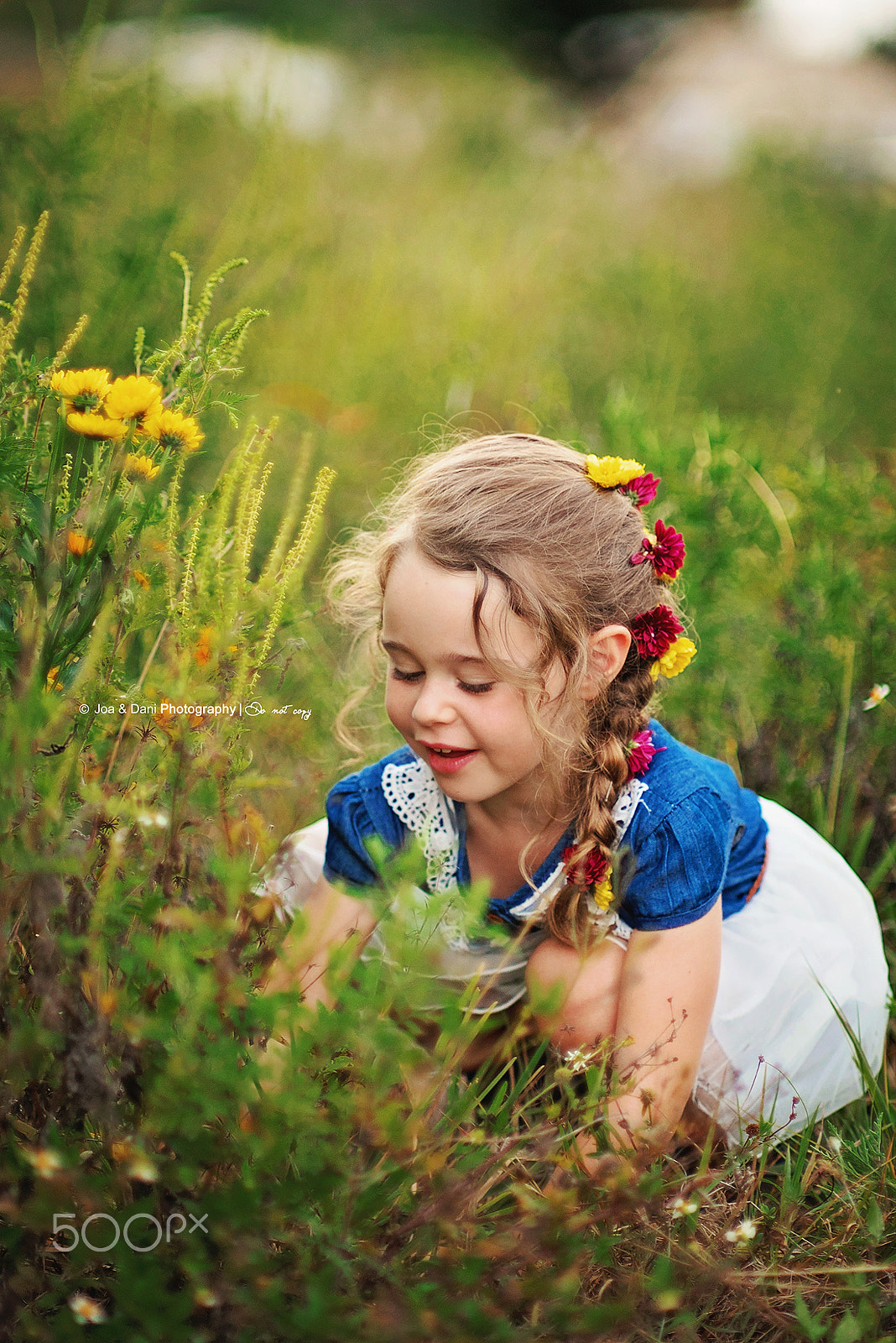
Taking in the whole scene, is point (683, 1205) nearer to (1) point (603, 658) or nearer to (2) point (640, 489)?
(1) point (603, 658)

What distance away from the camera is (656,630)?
1610mm

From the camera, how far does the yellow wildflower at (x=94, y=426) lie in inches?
40.6

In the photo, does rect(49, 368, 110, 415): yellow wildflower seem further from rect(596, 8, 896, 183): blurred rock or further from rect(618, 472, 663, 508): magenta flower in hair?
rect(596, 8, 896, 183): blurred rock

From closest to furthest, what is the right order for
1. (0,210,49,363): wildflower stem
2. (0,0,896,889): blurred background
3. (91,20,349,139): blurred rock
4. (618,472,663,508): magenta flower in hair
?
(0,210,49,363): wildflower stem
(618,472,663,508): magenta flower in hair
(0,0,896,889): blurred background
(91,20,349,139): blurred rock

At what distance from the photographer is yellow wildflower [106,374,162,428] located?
104 centimetres

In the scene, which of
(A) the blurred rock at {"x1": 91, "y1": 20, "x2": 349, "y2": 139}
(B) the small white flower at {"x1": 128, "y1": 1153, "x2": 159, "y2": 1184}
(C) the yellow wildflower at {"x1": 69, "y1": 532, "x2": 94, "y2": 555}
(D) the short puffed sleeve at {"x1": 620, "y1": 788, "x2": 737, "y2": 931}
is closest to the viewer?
(B) the small white flower at {"x1": 128, "y1": 1153, "x2": 159, "y2": 1184}

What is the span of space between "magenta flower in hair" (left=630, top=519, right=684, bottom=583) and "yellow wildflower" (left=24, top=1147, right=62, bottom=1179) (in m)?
1.11

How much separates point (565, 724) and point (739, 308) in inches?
145

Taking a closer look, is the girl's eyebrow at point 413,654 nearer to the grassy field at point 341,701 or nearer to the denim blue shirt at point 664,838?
the grassy field at point 341,701

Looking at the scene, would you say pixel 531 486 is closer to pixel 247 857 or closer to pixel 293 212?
pixel 247 857

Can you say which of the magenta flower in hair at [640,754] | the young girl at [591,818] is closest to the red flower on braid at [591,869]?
the young girl at [591,818]

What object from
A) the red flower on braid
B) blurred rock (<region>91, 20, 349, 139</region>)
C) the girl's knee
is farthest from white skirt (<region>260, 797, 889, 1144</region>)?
blurred rock (<region>91, 20, 349, 139</region>)

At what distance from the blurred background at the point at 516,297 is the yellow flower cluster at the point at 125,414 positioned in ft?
0.85

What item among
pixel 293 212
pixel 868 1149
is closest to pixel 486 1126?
pixel 868 1149
